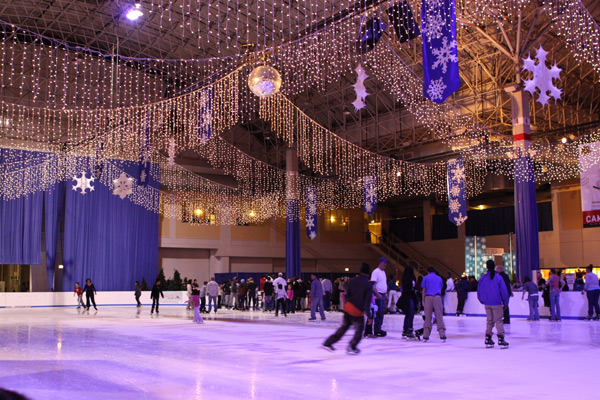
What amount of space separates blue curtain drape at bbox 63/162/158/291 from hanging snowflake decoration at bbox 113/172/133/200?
0.76m

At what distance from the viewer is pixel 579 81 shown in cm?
2384

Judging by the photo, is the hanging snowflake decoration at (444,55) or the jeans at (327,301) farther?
the jeans at (327,301)

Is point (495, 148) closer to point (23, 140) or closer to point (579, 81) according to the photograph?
point (579, 81)

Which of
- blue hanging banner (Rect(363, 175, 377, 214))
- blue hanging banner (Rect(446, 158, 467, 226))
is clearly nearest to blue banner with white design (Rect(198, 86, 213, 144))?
blue hanging banner (Rect(363, 175, 377, 214))

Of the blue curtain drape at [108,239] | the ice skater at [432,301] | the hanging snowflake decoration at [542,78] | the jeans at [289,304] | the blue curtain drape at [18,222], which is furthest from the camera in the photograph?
the blue curtain drape at [108,239]

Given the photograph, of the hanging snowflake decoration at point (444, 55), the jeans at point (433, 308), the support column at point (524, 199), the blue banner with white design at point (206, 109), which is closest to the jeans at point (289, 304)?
the blue banner with white design at point (206, 109)

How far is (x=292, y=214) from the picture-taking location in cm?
3023

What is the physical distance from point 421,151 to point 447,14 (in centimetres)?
1905

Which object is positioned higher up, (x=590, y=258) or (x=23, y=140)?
(x=23, y=140)

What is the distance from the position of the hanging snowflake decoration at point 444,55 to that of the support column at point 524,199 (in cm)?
957

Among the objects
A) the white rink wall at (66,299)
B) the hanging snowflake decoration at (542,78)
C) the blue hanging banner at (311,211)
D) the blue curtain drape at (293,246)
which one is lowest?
the white rink wall at (66,299)

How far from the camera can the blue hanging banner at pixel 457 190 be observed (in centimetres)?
2248

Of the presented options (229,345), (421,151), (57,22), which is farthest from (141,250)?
(229,345)

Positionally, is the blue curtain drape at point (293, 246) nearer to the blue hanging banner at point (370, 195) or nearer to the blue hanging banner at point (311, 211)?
the blue hanging banner at point (311, 211)
